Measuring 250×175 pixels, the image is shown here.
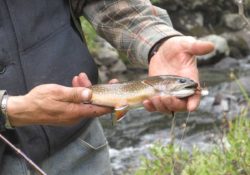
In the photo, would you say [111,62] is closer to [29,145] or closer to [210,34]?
[210,34]

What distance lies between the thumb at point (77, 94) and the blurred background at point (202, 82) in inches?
56.7

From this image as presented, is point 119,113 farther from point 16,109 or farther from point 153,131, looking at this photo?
point 153,131

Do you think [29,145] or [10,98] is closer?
[10,98]

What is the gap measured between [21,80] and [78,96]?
279mm

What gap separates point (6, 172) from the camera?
224cm

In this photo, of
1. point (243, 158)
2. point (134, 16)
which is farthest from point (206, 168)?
point (134, 16)

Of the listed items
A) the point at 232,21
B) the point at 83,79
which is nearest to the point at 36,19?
the point at 83,79

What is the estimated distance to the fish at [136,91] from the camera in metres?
2.10

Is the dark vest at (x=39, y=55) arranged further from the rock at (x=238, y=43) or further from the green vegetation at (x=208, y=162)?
the rock at (x=238, y=43)

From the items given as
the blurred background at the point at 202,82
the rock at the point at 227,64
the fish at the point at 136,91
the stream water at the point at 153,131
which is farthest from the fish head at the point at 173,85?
the rock at the point at 227,64

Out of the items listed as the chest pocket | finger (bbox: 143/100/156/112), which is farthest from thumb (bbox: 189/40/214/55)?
the chest pocket

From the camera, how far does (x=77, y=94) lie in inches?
79.2

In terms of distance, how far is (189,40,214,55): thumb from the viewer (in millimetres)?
1991

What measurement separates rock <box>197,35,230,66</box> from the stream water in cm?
396
